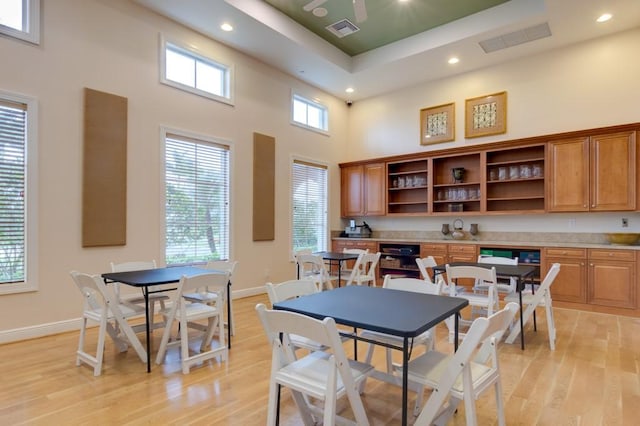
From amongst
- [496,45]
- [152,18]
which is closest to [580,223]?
[496,45]

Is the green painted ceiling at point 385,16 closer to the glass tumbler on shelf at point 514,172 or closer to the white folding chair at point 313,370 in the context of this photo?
the glass tumbler on shelf at point 514,172

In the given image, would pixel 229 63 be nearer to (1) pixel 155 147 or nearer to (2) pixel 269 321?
(1) pixel 155 147

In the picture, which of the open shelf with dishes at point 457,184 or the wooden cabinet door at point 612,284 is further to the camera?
the open shelf with dishes at point 457,184

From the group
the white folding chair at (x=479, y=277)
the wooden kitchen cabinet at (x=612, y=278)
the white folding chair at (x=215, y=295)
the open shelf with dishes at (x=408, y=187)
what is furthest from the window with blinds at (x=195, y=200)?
the wooden kitchen cabinet at (x=612, y=278)

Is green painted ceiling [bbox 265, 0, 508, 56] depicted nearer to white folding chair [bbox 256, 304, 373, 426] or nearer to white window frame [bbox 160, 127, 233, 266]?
white window frame [bbox 160, 127, 233, 266]

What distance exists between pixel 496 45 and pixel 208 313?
5719mm

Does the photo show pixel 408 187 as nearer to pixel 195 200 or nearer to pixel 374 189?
pixel 374 189

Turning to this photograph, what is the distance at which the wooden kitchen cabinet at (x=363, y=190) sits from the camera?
755cm

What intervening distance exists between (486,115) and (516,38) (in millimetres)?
1371

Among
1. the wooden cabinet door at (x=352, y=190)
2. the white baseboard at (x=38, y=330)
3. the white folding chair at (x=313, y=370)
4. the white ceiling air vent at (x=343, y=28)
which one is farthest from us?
the wooden cabinet door at (x=352, y=190)

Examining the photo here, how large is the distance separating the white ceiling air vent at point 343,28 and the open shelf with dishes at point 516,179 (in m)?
3.08

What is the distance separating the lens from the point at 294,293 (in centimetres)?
271

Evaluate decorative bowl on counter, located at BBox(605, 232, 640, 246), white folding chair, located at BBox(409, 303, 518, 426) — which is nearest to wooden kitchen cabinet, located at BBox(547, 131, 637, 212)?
decorative bowl on counter, located at BBox(605, 232, 640, 246)

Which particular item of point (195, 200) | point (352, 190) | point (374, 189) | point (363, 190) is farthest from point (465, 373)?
point (352, 190)
